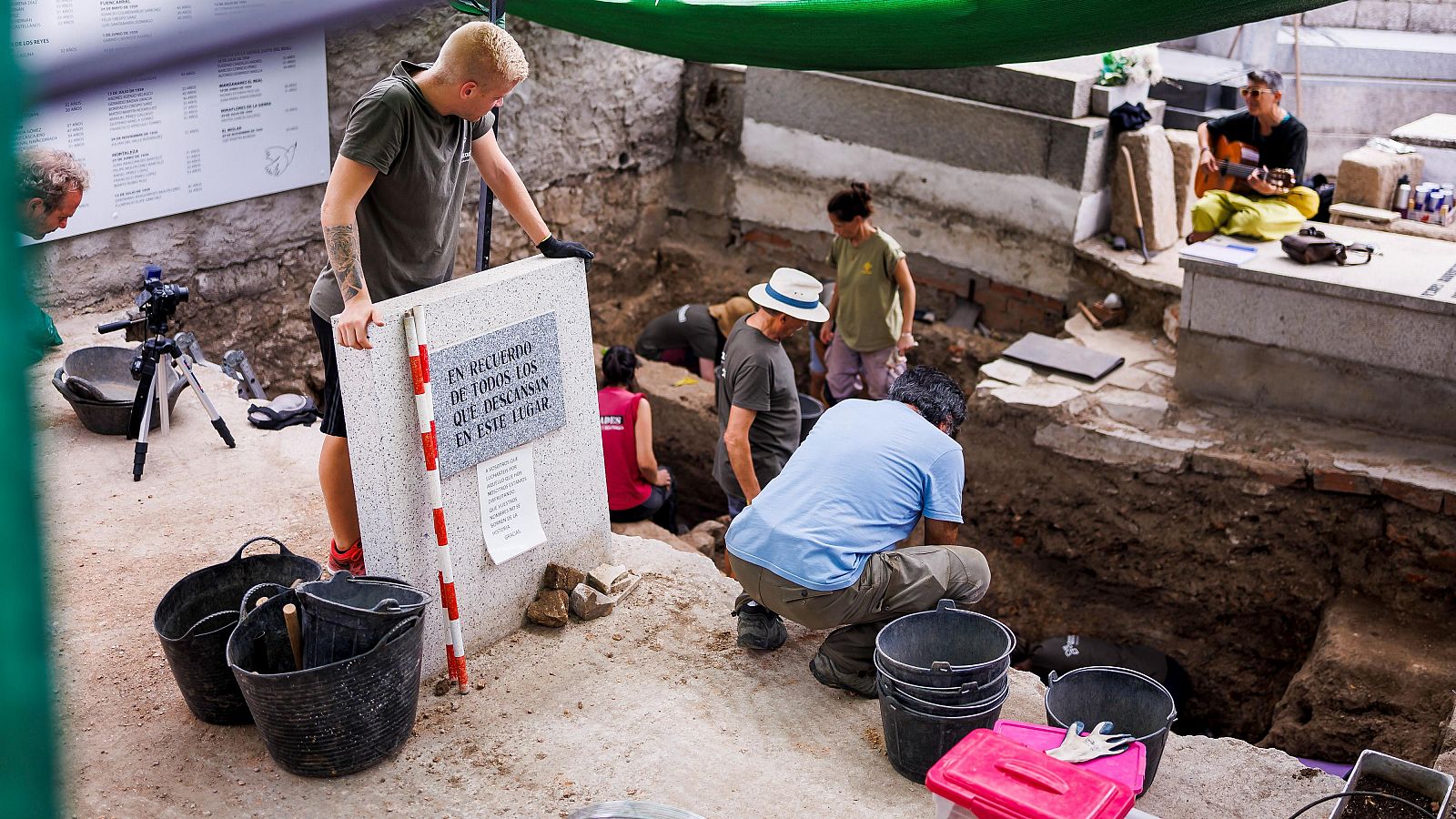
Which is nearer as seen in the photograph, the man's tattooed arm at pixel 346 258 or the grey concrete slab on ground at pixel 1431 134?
the man's tattooed arm at pixel 346 258

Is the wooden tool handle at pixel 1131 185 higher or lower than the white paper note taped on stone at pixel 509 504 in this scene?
higher

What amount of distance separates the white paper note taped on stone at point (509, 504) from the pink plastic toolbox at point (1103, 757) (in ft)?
5.72

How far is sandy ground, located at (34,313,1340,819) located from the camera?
3592mm

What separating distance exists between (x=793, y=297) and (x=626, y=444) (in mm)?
1424

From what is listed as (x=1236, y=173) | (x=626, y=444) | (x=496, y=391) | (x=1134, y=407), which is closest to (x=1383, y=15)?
(x=1236, y=173)

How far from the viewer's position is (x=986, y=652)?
4.10 meters

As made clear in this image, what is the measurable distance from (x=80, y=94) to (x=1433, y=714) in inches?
230

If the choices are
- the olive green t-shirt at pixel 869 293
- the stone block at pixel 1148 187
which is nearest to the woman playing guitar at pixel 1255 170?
the stone block at pixel 1148 187

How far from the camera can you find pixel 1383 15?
1130 cm

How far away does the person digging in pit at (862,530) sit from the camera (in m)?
4.02

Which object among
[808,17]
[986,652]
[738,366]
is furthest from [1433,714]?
[808,17]

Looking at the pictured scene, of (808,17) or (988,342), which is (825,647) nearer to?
(808,17)

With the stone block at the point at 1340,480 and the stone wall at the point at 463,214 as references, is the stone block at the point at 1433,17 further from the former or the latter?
the stone block at the point at 1340,480

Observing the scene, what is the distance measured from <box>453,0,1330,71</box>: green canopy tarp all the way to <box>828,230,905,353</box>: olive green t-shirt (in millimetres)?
2212
